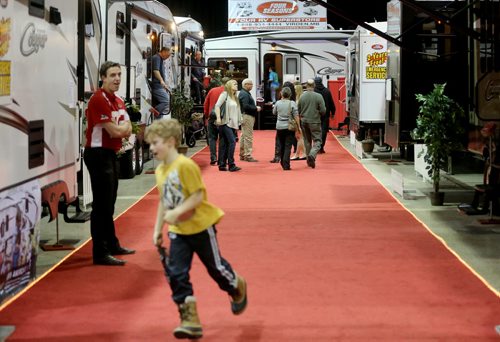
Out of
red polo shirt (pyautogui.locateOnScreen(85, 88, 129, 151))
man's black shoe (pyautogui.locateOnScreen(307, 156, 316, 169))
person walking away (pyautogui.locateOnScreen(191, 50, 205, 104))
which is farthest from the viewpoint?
person walking away (pyautogui.locateOnScreen(191, 50, 205, 104))

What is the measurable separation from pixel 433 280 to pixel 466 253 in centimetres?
133

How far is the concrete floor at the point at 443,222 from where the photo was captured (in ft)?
26.5

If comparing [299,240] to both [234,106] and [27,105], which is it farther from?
[234,106]

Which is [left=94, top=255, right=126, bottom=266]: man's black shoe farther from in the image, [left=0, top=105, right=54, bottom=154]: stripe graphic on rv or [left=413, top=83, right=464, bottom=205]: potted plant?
[left=413, top=83, right=464, bottom=205]: potted plant

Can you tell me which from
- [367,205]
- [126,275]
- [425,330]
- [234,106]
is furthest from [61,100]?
[234,106]

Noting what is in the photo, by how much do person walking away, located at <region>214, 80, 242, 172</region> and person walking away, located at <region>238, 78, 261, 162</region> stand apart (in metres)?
1.27

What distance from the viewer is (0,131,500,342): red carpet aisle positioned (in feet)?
18.8

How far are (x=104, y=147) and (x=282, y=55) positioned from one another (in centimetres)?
2022

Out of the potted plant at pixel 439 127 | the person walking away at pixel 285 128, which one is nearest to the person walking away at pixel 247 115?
the person walking away at pixel 285 128

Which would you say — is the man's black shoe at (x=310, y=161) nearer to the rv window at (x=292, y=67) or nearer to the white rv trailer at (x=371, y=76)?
the white rv trailer at (x=371, y=76)

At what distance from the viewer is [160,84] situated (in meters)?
16.1

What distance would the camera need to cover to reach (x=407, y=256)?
8203 millimetres

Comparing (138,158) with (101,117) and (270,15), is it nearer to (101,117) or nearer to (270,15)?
(101,117)

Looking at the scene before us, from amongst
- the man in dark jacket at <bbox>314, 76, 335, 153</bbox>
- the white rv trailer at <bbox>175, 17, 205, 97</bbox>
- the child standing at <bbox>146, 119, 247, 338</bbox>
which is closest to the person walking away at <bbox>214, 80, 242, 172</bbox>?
the man in dark jacket at <bbox>314, 76, 335, 153</bbox>
